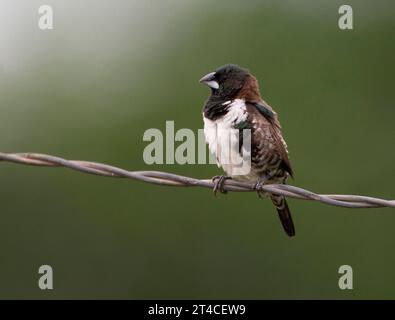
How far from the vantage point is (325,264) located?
393 inches

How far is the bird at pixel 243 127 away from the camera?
19.6ft

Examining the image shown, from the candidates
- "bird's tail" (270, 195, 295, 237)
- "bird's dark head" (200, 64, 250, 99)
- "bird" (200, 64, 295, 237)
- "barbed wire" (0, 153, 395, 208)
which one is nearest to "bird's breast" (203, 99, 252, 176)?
"bird" (200, 64, 295, 237)

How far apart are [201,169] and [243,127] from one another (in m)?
4.15

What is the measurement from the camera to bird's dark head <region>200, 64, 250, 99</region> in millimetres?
6309

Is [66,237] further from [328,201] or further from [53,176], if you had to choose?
[328,201]

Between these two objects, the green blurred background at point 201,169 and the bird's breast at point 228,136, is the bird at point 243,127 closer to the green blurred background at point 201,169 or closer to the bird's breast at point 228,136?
the bird's breast at point 228,136

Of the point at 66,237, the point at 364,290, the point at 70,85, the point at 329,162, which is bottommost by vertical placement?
the point at 364,290

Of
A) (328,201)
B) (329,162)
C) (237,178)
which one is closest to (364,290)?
(329,162)

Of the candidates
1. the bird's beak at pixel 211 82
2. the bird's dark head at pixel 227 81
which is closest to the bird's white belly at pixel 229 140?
the bird's dark head at pixel 227 81

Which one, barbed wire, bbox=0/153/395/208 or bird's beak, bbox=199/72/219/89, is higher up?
bird's beak, bbox=199/72/219/89

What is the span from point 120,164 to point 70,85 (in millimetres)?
2180

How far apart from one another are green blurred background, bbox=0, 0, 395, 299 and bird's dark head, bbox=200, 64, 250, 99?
11.8ft

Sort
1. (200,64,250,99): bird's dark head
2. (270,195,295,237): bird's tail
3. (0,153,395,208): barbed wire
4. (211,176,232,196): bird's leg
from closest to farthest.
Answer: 1. (0,153,395,208): barbed wire
2. (211,176,232,196): bird's leg
3. (200,64,250,99): bird's dark head
4. (270,195,295,237): bird's tail

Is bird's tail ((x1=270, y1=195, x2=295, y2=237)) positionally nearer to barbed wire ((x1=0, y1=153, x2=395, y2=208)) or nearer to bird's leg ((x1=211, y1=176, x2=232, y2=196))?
bird's leg ((x1=211, y1=176, x2=232, y2=196))
